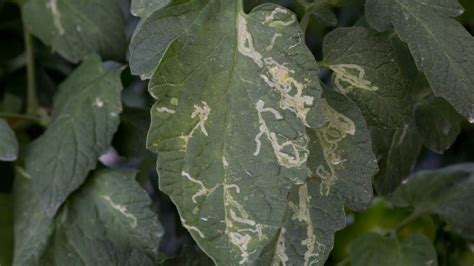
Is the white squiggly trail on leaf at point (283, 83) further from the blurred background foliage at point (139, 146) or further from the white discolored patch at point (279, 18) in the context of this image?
the blurred background foliage at point (139, 146)

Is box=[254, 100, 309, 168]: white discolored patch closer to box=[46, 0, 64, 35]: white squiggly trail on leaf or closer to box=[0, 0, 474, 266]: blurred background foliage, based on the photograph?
box=[0, 0, 474, 266]: blurred background foliage

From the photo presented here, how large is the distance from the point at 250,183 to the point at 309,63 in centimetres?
10

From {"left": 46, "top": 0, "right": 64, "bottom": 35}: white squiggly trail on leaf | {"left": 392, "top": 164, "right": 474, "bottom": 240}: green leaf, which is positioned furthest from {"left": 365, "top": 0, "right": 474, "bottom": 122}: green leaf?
{"left": 46, "top": 0, "right": 64, "bottom": 35}: white squiggly trail on leaf

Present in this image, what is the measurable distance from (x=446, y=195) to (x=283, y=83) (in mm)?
380

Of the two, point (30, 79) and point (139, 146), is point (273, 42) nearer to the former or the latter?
point (139, 146)

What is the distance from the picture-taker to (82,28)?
0.86 m

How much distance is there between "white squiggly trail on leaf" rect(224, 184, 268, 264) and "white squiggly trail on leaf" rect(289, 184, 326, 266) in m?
0.06

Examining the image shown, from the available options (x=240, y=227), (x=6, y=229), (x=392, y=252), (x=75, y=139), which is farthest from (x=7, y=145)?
(x=392, y=252)

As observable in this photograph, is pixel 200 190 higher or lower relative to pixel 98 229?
higher

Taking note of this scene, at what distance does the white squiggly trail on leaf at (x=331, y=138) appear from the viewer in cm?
60

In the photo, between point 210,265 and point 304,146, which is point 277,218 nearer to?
point 304,146

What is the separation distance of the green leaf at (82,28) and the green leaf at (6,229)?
0.57ft

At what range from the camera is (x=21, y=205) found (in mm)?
802

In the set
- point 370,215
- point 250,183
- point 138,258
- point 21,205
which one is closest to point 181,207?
point 250,183
